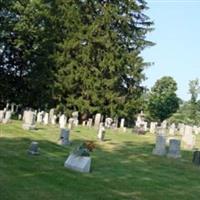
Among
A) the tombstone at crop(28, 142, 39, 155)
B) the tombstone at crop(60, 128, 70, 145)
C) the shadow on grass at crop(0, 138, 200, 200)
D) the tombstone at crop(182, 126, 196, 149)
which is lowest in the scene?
the shadow on grass at crop(0, 138, 200, 200)

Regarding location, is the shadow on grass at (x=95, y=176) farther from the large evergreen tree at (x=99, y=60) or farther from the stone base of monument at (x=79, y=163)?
the large evergreen tree at (x=99, y=60)

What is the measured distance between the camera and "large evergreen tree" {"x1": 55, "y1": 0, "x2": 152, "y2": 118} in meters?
45.1

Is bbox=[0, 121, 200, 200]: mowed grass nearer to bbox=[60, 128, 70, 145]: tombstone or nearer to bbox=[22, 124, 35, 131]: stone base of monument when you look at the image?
bbox=[60, 128, 70, 145]: tombstone

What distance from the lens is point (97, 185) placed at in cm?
1334

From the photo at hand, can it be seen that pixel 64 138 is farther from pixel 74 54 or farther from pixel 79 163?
pixel 74 54

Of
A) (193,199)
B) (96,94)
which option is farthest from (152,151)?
(96,94)

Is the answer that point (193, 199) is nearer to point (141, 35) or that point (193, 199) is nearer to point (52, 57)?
point (52, 57)

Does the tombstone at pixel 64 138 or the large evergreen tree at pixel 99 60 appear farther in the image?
the large evergreen tree at pixel 99 60

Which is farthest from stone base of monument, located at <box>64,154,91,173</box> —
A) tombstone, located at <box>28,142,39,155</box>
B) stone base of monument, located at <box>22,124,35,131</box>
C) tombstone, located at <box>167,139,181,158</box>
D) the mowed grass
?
stone base of monument, located at <box>22,124,35,131</box>

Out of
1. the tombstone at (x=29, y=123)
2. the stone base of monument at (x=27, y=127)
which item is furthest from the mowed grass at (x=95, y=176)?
the tombstone at (x=29, y=123)

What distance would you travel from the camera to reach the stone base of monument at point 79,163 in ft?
49.5

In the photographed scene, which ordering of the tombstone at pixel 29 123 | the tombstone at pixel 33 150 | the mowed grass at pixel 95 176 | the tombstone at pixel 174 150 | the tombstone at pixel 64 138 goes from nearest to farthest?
the mowed grass at pixel 95 176 → the tombstone at pixel 33 150 → the tombstone at pixel 64 138 → the tombstone at pixel 174 150 → the tombstone at pixel 29 123

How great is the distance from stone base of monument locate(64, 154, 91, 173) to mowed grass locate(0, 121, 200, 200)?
0.73 ft

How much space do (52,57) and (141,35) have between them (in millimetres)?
8499
